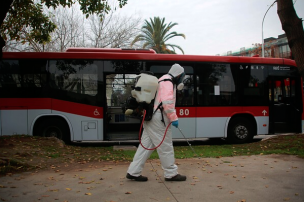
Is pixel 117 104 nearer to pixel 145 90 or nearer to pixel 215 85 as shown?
pixel 215 85

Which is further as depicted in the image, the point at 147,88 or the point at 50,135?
the point at 50,135

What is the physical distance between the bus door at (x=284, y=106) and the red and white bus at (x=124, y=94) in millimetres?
35

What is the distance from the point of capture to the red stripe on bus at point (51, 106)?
980 centimetres

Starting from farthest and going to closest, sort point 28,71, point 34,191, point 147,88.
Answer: point 28,71, point 147,88, point 34,191

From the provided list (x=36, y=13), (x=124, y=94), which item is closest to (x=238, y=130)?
(x=124, y=94)

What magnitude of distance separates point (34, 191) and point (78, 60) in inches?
242

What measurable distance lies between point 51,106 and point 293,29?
7.62 m

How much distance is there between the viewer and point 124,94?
1053 centimetres

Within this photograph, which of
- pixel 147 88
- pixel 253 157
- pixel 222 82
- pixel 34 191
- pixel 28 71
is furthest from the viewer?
pixel 222 82

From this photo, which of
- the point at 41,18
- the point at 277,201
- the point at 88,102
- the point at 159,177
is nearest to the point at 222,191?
the point at 277,201

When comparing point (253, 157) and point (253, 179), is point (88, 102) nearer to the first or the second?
point (253, 157)

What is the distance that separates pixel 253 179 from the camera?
5.51m

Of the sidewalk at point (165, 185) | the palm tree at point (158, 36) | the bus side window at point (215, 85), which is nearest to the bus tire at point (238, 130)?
the bus side window at point (215, 85)

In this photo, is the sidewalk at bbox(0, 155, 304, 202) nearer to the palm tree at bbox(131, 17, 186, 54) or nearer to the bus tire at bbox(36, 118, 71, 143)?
the bus tire at bbox(36, 118, 71, 143)
